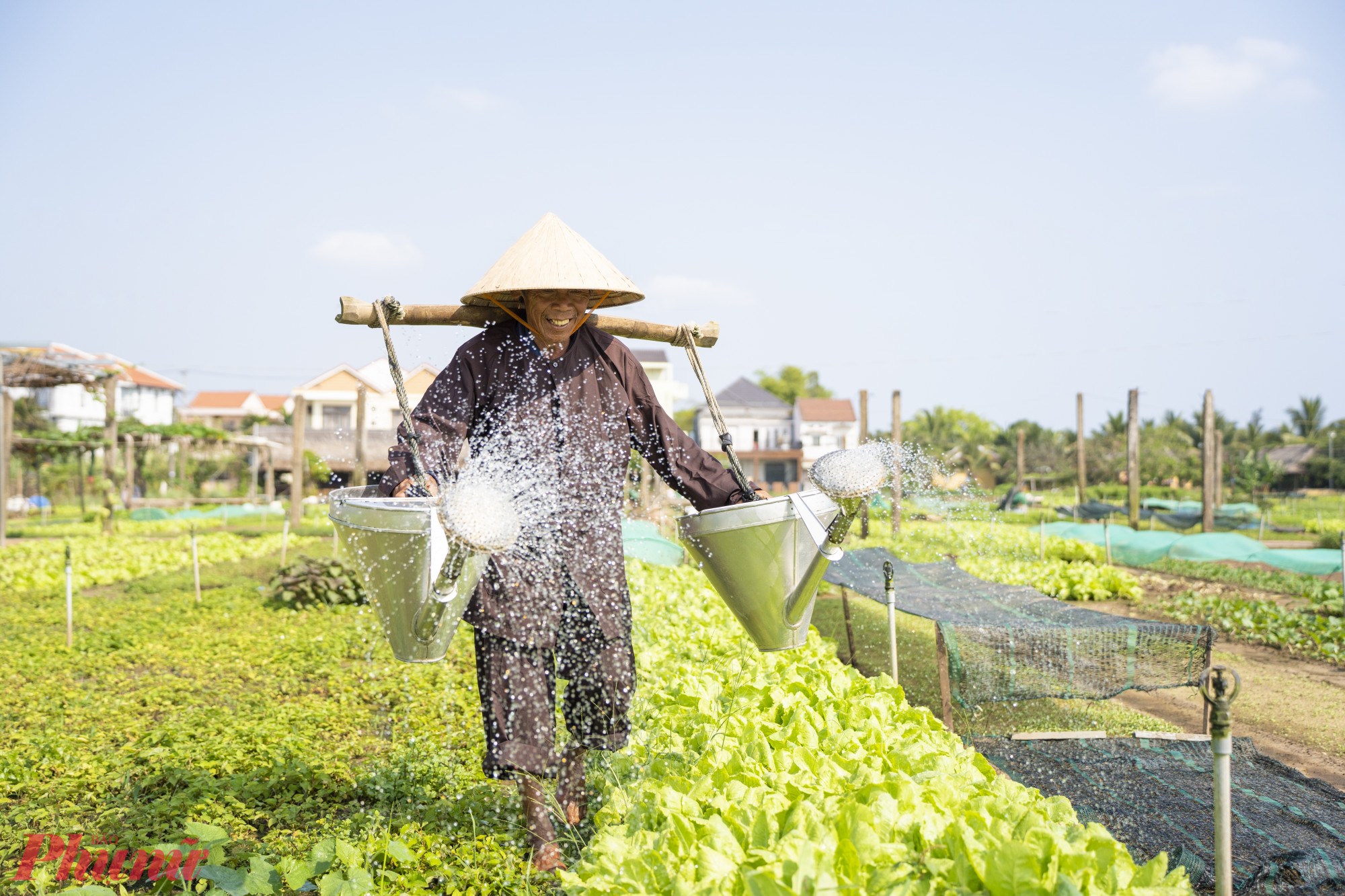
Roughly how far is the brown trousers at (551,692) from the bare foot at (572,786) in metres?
0.03

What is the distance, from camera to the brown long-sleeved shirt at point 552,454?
2494 mm

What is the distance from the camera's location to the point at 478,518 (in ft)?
6.45

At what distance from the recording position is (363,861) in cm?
244

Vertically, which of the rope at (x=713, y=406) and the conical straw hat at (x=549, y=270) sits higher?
the conical straw hat at (x=549, y=270)

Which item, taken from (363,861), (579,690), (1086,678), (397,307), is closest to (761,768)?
(579,690)

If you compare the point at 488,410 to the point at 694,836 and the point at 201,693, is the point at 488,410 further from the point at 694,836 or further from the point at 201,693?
the point at 201,693

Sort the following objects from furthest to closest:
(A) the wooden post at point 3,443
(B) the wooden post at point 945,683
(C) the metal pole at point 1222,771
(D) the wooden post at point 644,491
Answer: (D) the wooden post at point 644,491, (A) the wooden post at point 3,443, (B) the wooden post at point 945,683, (C) the metal pole at point 1222,771

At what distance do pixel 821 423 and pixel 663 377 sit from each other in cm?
1360

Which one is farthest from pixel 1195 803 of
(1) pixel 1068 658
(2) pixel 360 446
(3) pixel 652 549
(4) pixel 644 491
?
(2) pixel 360 446

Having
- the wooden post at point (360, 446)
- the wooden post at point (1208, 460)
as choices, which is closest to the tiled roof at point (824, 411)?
the wooden post at point (1208, 460)

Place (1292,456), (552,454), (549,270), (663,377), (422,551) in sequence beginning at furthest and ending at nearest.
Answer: (1292,456)
(663,377)
(552,454)
(549,270)
(422,551)

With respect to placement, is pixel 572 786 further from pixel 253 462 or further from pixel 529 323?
pixel 253 462

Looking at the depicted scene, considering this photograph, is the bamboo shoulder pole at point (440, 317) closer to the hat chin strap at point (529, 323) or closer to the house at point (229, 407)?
the hat chin strap at point (529, 323)

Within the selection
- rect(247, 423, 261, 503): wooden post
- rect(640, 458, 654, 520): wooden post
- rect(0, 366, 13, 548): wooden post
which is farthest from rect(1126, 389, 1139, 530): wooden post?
rect(247, 423, 261, 503): wooden post
